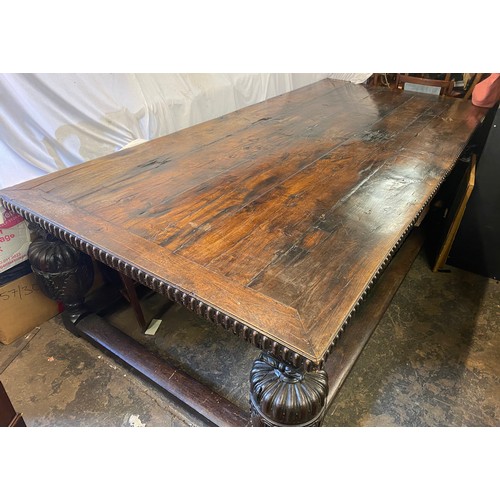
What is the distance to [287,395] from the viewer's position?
88cm

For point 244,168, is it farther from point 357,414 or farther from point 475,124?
point 475,124

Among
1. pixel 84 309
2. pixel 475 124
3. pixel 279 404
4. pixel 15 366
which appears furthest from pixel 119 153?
pixel 475 124

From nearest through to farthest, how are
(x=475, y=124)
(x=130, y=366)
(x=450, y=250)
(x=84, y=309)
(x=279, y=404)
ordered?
(x=279, y=404)
(x=130, y=366)
(x=84, y=309)
(x=475, y=124)
(x=450, y=250)

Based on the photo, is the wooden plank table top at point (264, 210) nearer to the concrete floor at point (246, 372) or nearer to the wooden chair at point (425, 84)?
the wooden chair at point (425, 84)

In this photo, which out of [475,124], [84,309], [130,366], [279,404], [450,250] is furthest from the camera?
[450,250]

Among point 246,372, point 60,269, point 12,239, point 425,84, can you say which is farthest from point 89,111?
point 425,84

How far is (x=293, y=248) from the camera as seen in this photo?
966 millimetres

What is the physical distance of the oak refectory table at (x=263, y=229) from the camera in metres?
0.83

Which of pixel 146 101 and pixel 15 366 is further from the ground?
pixel 146 101

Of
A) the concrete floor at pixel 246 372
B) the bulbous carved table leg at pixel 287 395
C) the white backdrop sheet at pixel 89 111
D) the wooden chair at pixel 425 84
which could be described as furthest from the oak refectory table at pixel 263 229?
the white backdrop sheet at pixel 89 111

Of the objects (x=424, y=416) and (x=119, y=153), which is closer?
(x=424, y=416)

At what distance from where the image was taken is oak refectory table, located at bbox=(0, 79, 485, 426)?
832 millimetres

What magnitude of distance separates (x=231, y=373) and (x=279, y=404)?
628 mm

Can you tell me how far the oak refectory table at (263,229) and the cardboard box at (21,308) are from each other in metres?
A: 0.16
